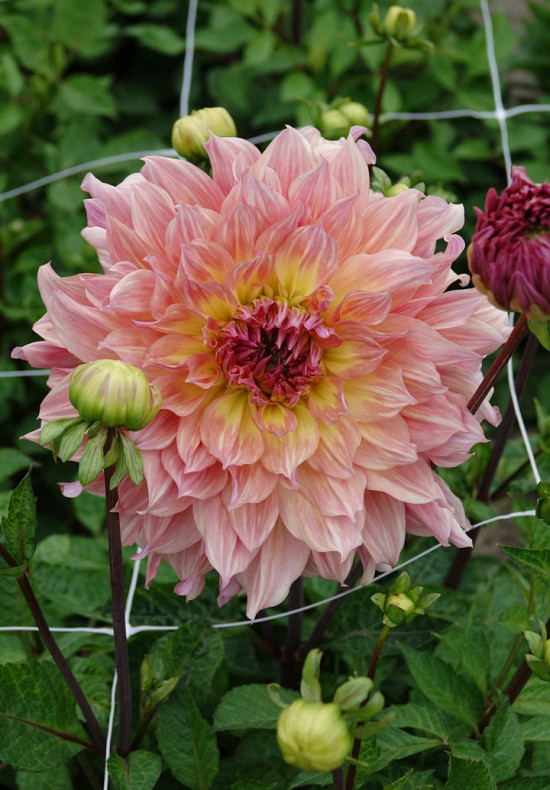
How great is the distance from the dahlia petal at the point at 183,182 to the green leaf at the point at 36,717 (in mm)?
456

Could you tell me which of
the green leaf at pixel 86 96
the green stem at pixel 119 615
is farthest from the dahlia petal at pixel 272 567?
the green leaf at pixel 86 96

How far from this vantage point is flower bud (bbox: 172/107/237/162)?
35.7 inches

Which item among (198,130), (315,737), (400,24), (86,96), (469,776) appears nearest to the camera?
(315,737)

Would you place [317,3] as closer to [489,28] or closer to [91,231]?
[489,28]

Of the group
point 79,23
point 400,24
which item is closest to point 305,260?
point 400,24

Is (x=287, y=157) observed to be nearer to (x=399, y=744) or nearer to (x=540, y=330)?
(x=540, y=330)

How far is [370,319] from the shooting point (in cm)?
76

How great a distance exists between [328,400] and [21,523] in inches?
10.8

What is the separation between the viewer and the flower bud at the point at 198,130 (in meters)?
0.91

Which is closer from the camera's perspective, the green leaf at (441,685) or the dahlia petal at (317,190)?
the dahlia petal at (317,190)

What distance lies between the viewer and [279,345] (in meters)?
0.81

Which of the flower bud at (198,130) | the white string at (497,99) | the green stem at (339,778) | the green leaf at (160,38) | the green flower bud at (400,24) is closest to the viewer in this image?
the green stem at (339,778)

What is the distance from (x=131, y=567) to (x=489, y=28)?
4.19ft

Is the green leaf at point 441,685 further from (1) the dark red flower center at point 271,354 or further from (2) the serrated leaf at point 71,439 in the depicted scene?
(2) the serrated leaf at point 71,439
